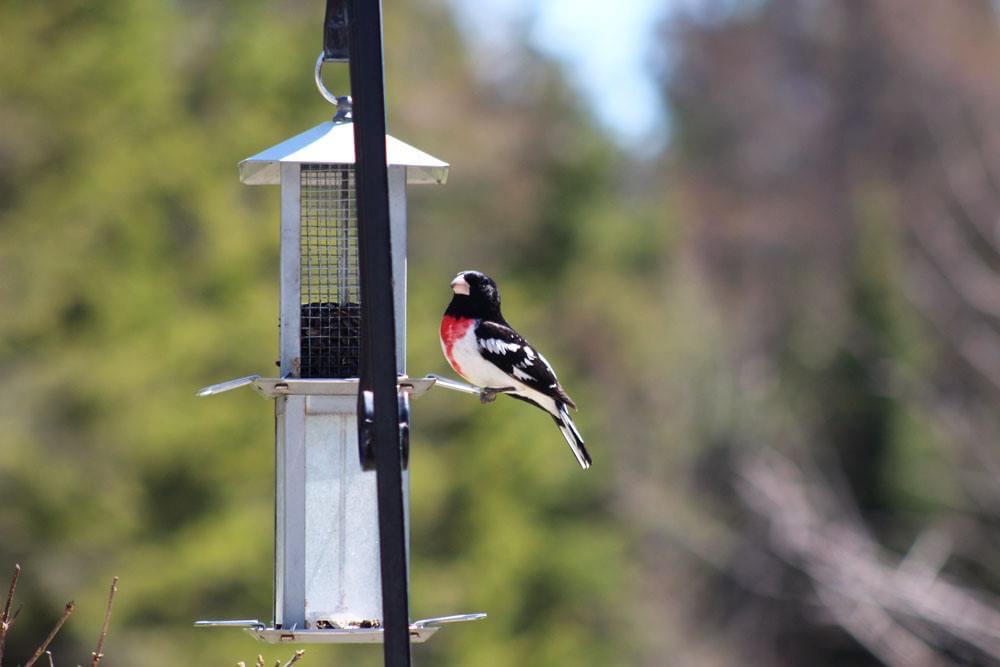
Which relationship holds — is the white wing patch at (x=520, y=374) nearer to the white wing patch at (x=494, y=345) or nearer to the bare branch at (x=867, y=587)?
the white wing patch at (x=494, y=345)

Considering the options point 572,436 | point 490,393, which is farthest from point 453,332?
point 572,436

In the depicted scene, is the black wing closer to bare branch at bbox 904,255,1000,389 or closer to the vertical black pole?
the vertical black pole

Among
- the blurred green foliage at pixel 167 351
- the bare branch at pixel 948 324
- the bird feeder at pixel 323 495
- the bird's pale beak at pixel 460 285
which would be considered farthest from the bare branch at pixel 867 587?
the blurred green foliage at pixel 167 351

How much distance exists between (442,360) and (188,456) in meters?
4.99

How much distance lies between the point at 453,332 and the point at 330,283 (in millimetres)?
858

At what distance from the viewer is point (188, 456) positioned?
54.6 feet

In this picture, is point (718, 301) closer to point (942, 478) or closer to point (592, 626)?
point (592, 626)

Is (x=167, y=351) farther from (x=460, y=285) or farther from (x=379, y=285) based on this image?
(x=379, y=285)

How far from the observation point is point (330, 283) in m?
5.07

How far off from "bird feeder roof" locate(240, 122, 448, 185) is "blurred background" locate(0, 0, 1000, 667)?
5.34 m

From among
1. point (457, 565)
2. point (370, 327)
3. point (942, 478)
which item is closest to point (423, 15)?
point (457, 565)

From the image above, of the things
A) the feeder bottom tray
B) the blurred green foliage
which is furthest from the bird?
the blurred green foliage

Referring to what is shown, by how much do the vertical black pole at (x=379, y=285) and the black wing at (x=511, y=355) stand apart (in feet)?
7.78

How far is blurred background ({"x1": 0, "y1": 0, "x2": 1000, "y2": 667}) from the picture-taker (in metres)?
15.3
